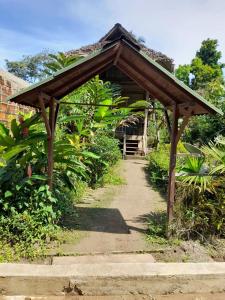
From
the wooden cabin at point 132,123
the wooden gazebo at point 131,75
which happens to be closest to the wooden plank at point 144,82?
the wooden gazebo at point 131,75

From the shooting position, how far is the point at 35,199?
16.4 ft

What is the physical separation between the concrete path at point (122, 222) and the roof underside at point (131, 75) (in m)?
2.09

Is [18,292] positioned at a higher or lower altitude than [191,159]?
lower

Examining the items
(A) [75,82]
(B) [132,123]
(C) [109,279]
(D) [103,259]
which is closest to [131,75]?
(A) [75,82]

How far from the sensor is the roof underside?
4.56 m

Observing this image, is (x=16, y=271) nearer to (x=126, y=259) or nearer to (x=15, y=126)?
(x=126, y=259)

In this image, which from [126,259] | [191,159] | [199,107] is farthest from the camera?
[191,159]

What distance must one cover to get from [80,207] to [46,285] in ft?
10.4

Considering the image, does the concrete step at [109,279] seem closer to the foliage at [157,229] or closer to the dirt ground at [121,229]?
the dirt ground at [121,229]

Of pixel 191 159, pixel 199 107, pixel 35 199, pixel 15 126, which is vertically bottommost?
pixel 35 199

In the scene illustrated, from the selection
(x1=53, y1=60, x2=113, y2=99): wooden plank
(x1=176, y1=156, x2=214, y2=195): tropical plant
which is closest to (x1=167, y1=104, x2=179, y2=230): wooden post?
(x1=176, y1=156, x2=214, y2=195): tropical plant

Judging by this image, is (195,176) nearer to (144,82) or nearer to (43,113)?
(144,82)

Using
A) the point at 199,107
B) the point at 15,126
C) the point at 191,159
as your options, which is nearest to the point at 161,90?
the point at 199,107

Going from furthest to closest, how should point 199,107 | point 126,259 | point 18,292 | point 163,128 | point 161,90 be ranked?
point 163,128, point 161,90, point 199,107, point 126,259, point 18,292
